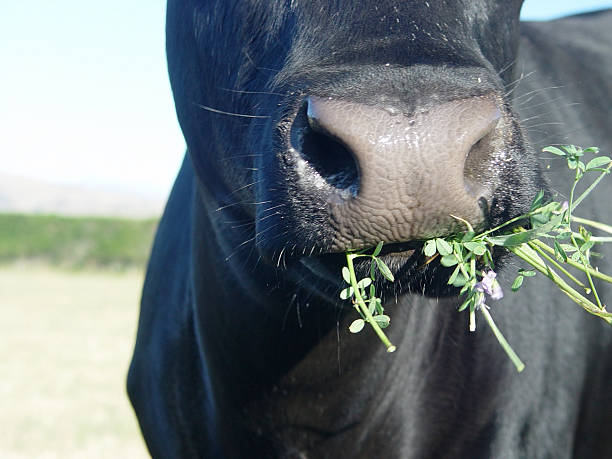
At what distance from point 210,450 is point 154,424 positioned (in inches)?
17.4

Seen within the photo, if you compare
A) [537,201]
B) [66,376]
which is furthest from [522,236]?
[66,376]

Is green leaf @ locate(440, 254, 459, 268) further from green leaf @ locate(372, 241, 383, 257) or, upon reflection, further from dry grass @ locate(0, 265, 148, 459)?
dry grass @ locate(0, 265, 148, 459)

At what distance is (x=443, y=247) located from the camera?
1.52 m

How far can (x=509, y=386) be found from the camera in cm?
251

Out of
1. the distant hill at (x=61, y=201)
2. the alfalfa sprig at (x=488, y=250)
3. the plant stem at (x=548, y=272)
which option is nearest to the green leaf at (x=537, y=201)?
the alfalfa sprig at (x=488, y=250)

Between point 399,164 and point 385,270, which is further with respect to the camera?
point 385,270

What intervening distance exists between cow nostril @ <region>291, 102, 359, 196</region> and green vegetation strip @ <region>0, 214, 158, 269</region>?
32238 mm

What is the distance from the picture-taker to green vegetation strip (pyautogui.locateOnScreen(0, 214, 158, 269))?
33.2 meters

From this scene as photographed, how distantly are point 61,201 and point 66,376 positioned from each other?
471ft

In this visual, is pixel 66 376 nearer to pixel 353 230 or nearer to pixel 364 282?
pixel 364 282

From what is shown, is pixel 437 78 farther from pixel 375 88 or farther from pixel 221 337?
pixel 221 337

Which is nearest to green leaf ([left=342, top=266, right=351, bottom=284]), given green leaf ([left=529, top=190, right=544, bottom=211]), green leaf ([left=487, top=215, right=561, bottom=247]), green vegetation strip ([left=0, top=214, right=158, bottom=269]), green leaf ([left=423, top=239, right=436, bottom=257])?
green leaf ([left=423, top=239, right=436, bottom=257])

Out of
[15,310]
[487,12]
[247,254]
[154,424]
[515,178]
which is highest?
[487,12]

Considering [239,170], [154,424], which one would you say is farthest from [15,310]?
[239,170]
